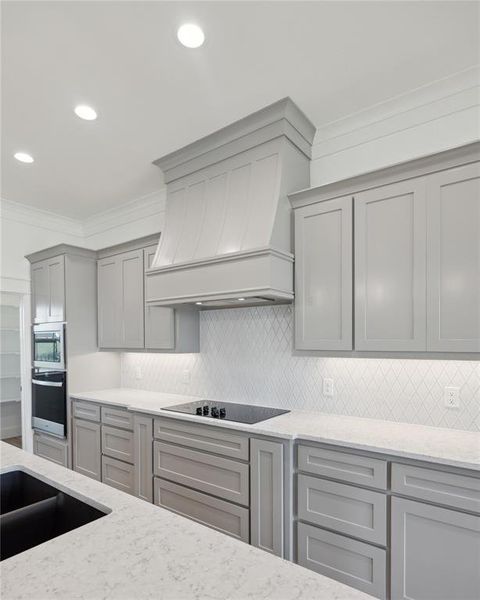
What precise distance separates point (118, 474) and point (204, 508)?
109 centimetres

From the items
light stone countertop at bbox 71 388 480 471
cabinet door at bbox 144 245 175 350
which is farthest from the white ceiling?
light stone countertop at bbox 71 388 480 471

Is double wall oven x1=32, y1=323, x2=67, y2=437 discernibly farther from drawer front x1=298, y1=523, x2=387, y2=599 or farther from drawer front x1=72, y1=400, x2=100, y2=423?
drawer front x1=298, y1=523, x2=387, y2=599

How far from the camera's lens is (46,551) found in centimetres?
92

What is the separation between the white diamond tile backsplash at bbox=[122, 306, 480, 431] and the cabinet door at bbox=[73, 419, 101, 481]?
0.68 m

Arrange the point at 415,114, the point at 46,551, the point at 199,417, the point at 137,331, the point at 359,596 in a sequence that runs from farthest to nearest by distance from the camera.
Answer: the point at 137,331 → the point at 199,417 → the point at 415,114 → the point at 46,551 → the point at 359,596

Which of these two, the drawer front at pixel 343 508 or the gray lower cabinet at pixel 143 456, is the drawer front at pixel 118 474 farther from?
the drawer front at pixel 343 508

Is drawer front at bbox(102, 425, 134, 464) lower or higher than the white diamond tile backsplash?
lower

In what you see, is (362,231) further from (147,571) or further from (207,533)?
(147,571)

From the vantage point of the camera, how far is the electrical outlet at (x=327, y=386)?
2605 mm

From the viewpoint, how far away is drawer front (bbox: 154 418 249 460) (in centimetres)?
236

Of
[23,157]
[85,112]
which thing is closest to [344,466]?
[85,112]

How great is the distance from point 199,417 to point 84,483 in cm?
129

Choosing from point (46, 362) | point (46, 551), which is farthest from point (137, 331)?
point (46, 551)

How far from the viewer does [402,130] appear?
7.88 feet
